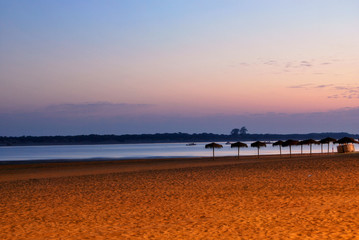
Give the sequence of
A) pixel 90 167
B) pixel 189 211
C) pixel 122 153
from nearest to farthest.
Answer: pixel 189 211
pixel 90 167
pixel 122 153

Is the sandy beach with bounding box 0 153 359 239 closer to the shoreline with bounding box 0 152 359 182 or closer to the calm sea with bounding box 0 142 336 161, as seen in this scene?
the shoreline with bounding box 0 152 359 182

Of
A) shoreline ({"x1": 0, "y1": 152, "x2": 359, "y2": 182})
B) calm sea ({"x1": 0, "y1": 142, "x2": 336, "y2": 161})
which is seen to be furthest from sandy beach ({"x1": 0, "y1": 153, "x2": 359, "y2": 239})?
calm sea ({"x1": 0, "y1": 142, "x2": 336, "y2": 161})

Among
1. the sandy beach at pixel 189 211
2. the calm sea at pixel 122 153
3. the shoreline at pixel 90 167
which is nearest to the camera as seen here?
the sandy beach at pixel 189 211

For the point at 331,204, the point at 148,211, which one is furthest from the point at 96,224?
the point at 331,204

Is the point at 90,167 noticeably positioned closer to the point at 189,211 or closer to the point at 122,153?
the point at 189,211

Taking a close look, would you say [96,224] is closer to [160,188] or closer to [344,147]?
[160,188]

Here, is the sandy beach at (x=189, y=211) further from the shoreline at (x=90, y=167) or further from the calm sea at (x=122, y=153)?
the calm sea at (x=122, y=153)

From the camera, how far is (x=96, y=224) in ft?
28.4

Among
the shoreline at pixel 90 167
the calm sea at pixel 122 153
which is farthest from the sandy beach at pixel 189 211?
the calm sea at pixel 122 153

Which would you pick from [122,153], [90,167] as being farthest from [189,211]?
[122,153]

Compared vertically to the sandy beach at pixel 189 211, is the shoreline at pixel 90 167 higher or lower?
lower

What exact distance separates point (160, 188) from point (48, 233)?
714 centimetres

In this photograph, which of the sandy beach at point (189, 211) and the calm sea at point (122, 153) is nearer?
the sandy beach at point (189, 211)

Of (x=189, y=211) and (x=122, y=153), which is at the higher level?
(x=189, y=211)
